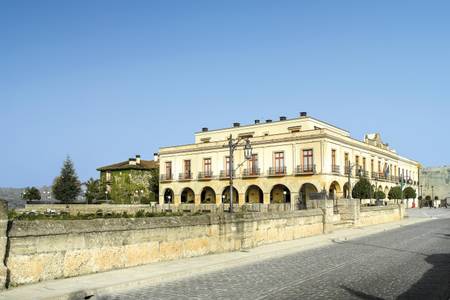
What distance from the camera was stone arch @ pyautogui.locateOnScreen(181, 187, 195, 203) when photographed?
68062 millimetres

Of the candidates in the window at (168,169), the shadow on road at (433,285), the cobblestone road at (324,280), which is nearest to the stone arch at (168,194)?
the window at (168,169)

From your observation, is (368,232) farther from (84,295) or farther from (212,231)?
(84,295)

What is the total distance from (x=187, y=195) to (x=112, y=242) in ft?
188

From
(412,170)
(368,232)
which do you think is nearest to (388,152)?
(412,170)

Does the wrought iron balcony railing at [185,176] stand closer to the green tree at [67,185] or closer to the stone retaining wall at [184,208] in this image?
the stone retaining wall at [184,208]

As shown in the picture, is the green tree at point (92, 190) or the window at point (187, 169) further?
the green tree at point (92, 190)

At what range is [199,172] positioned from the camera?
2574 inches

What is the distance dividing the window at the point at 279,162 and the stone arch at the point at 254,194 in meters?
4.89

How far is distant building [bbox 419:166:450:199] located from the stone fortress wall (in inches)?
4374

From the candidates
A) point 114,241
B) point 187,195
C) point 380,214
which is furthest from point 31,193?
point 114,241

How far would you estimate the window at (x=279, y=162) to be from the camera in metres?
58.1

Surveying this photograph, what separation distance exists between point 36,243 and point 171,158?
5859cm

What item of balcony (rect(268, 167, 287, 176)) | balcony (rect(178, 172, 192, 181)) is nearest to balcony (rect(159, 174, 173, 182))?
balcony (rect(178, 172, 192, 181))

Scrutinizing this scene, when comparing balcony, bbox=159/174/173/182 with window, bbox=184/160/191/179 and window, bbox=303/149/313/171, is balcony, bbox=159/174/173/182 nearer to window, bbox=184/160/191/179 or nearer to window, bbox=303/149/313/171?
window, bbox=184/160/191/179
